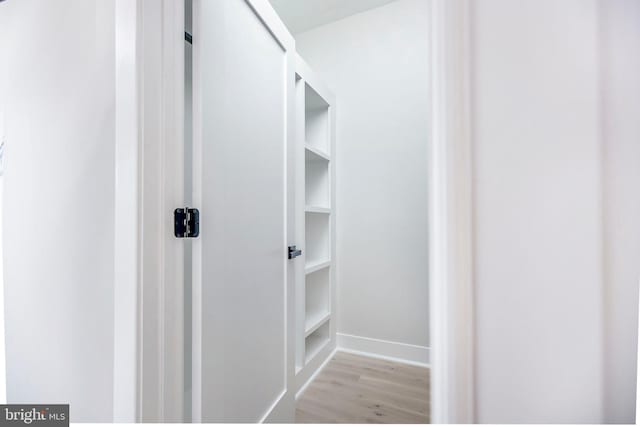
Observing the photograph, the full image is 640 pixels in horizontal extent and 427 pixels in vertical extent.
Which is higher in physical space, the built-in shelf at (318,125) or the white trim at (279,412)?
the built-in shelf at (318,125)

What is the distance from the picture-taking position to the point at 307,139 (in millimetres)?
2205

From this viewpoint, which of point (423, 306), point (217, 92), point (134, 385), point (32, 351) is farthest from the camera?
point (423, 306)

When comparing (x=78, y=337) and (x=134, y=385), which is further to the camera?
(x=78, y=337)

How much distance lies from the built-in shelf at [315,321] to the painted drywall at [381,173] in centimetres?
21

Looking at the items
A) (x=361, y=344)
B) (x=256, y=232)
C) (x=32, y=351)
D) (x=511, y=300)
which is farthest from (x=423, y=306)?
(x=32, y=351)

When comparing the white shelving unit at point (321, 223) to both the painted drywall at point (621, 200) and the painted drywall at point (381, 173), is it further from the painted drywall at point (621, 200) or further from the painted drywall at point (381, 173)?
the painted drywall at point (621, 200)

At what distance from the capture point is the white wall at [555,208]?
1.32ft

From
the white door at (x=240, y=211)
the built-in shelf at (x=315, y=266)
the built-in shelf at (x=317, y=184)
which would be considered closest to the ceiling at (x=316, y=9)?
the white door at (x=240, y=211)

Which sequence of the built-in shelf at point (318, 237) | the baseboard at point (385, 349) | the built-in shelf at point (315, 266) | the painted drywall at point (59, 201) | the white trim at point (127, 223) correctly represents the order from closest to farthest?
the white trim at point (127, 223) → the painted drywall at point (59, 201) → the built-in shelf at point (315, 266) → the baseboard at point (385, 349) → the built-in shelf at point (318, 237)

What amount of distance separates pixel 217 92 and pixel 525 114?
2.79 feet

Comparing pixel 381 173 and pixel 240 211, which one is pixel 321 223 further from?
pixel 240 211

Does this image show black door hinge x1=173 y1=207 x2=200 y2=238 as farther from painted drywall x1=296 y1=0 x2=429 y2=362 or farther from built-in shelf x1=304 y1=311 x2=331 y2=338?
painted drywall x1=296 y1=0 x2=429 y2=362

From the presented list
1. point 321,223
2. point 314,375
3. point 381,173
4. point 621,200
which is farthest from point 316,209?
point 621,200

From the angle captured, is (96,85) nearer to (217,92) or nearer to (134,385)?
(217,92)
